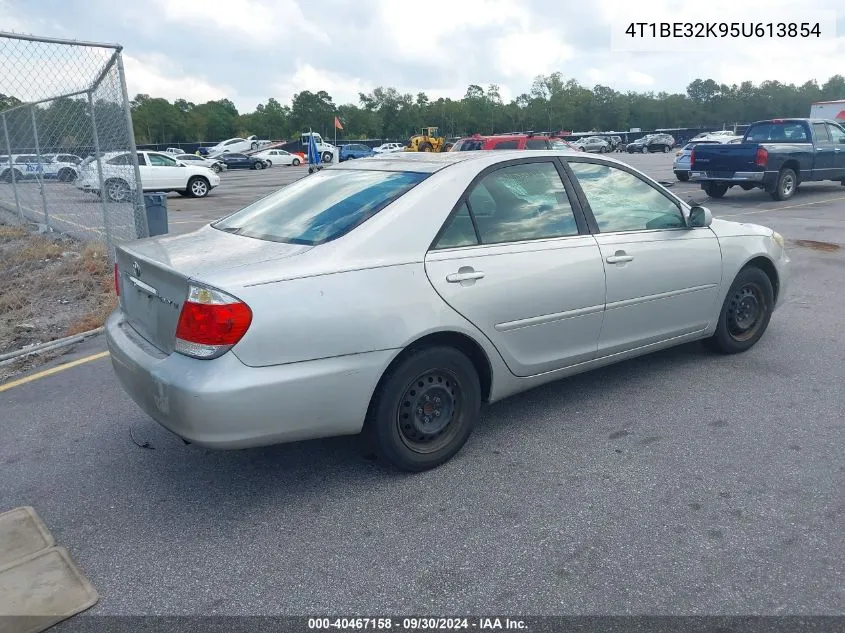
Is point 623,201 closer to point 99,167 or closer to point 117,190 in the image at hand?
point 99,167

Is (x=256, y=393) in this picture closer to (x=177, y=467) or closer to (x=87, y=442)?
(x=177, y=467)

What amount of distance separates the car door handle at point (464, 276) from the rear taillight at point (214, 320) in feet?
3.37

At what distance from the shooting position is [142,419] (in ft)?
14.2

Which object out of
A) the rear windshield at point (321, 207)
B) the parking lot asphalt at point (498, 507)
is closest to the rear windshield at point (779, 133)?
the parking lot asphalt at point (498, 507)

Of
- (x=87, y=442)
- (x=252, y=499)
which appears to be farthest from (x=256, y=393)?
(x=87, y=442)

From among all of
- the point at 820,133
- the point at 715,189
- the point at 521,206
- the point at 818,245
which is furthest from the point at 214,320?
the point at 820,133

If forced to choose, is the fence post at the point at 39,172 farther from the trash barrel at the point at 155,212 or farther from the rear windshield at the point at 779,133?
the rear windshield at the point at 779,133

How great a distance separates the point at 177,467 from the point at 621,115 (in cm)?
10915

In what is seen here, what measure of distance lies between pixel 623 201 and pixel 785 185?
42.8 feet

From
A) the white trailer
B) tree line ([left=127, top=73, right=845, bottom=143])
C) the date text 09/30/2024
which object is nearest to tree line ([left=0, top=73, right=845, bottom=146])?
tree line ([left=127, top=73, right=845, bottom=143])

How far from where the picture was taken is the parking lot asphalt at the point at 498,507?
2.67 metres

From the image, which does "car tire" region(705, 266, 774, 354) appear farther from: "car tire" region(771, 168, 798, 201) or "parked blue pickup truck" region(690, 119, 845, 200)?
"car tire" region(771, 168, 798, 201)

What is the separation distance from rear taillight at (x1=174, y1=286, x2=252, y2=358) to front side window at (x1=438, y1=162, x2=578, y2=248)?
1.17 metres

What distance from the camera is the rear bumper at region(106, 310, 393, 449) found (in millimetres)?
2945
